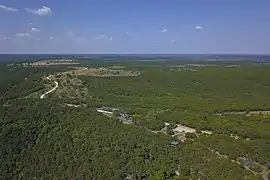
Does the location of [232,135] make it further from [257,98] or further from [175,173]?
[257,98]

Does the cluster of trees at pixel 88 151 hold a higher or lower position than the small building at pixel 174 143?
lower

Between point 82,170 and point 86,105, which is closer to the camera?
point 82,170

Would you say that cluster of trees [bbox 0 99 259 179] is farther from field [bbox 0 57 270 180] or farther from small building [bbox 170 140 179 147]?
small building [bbox 170 140 179 147]

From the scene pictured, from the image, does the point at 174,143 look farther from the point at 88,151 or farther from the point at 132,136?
the point at 88,151

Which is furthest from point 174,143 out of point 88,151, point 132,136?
point 88,151

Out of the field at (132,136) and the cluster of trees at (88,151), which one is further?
the field at (132,136)

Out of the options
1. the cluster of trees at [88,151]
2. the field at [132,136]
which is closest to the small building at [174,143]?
the field at [132,136]

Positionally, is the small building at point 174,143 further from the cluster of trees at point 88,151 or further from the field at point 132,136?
the cluster of trees at point 88,151

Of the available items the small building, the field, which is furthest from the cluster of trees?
the small building

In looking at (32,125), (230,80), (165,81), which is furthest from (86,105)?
(230,80)
